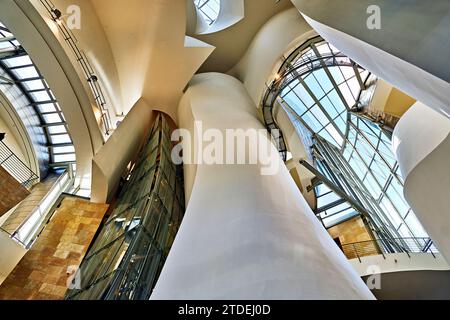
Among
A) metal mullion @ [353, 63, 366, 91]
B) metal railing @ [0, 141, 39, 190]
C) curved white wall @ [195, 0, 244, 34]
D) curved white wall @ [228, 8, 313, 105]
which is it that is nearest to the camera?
metal mullion @ [353, 63, 366, 91]

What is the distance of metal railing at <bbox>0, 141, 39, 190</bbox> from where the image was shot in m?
11.3

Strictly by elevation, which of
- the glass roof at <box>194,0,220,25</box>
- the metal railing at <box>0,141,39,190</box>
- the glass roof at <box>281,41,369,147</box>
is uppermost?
the glass roof at <box>194,0,220,25</box>

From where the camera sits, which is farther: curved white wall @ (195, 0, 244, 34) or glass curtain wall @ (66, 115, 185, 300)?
curved white wall @ (195, 0, 244, 34)

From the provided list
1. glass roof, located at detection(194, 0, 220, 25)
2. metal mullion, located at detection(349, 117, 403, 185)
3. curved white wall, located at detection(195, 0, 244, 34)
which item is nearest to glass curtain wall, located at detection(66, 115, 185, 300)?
curved white wall, located at detection(195, 0, 244, 34)

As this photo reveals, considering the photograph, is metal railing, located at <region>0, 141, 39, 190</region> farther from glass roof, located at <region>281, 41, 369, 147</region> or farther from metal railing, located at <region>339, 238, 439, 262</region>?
metal railing, located at <region>339, 238, 439, 262</region>

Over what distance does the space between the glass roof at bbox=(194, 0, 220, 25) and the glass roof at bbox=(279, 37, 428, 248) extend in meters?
7.17

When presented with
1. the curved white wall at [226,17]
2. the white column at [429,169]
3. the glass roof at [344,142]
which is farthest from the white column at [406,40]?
the curved white wall at [226,17]

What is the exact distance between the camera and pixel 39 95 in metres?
13.8

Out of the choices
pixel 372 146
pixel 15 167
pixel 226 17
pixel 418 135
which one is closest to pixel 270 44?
pixel 226 17

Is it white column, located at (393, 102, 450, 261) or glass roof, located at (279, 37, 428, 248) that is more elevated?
glass roof, located at (279, 37, 428, 248)

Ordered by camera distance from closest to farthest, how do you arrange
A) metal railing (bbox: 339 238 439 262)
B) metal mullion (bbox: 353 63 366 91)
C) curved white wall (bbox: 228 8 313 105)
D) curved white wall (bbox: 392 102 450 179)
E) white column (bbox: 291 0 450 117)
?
white column (bbox: 291 0 450 117) → curved white wall (bbox: 392 102 450 179) → metal railing (bbox: 339 238 439 262) → metal mullion (bbox: 353 63 366 91) → curved white wall (bbox: 228 8 313 105)

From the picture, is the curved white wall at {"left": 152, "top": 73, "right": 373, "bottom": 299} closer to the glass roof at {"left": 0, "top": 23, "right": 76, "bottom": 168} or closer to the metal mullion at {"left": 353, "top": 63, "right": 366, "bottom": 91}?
the metal mullion at {"left": 353, "top": 63, "right": 366, "bottom": 91}
